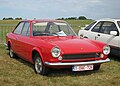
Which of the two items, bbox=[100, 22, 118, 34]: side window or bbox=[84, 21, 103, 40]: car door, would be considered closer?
bbox=[100, 22, 118, 34]: side window

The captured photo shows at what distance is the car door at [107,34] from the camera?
28.9 feet

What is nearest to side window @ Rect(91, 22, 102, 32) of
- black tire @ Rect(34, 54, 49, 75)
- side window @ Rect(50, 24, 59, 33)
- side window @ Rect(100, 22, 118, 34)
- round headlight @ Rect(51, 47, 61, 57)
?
side window @ Rect(100, 22, 118, 34)

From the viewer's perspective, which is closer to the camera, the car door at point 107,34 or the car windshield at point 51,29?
the car windshield at point 51,29

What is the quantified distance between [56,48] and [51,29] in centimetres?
174

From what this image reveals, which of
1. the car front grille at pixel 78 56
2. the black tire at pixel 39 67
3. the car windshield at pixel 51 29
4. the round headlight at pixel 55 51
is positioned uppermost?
the car windshield at pixel 51 29

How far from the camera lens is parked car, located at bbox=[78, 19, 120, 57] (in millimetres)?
8719

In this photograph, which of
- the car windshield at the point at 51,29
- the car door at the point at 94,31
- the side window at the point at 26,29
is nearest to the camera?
the car windshield at the point at 51,29

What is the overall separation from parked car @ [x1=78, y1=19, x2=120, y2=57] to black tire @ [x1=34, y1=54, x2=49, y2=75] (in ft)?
10.3

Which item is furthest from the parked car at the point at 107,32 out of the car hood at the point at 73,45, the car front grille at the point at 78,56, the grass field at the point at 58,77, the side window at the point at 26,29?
the side window at the point at 26,29

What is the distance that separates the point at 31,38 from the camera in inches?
283

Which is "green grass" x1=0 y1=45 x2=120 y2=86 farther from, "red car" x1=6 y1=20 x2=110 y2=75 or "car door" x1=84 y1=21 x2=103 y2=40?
"car door" x1=84 y1=21 x2=103 y2=40

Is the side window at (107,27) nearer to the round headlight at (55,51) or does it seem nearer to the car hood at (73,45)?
the car hood at (73,45)

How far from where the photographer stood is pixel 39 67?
6746 mm

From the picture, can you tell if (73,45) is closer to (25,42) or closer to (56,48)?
(56,48)
